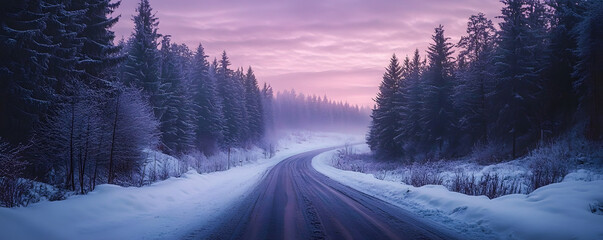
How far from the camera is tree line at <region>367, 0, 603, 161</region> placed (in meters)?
17.7

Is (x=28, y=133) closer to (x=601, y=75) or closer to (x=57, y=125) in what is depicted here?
(x=57, y=125)

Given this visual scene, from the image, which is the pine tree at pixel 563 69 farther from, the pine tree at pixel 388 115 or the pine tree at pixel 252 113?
the pine tree at pixel 252 113

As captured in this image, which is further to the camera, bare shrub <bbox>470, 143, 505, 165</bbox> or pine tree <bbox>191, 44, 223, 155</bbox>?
pine tree <bbox>191, 44, 223, 155</bbox>

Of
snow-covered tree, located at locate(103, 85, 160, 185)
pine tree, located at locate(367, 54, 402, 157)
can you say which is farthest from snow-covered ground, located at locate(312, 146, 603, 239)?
pine tree, located at locate(367, 54, 402, 157)

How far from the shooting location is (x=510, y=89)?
21562 millimetres

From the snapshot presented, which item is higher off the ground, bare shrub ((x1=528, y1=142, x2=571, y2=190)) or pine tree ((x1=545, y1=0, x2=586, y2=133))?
pine tree ((x1=545, y1=0, x2=586, y2=133))

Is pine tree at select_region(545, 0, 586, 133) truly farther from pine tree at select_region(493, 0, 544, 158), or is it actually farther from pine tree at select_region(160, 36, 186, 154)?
pine tree at select_region(160, 36, 186, 154)

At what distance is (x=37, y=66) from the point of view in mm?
11398

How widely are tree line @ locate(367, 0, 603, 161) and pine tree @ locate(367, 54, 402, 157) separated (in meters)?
0.13

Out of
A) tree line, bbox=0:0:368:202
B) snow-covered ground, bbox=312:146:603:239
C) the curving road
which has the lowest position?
the curving road

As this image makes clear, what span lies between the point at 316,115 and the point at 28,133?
121 meters

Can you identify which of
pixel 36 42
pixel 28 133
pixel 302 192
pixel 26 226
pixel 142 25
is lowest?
pixel 302 192

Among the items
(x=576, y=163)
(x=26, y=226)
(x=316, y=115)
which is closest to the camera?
(x=26, y=226)

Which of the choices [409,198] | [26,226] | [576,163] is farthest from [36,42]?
[576,163]
